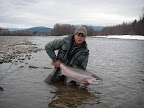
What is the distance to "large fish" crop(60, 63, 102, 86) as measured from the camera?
436 centimetres

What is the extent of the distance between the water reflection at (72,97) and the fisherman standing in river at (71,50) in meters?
0.76

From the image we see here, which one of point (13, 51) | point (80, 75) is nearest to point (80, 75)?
point (80, 75)

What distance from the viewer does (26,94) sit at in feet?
13.9

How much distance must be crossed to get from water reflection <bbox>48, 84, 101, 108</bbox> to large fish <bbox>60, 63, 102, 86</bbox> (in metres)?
0.38

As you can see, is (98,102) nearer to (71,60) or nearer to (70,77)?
(70,77)

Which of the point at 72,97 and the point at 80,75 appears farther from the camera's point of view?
the point at 80,75

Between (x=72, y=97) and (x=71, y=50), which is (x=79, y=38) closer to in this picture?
(x=71, y=50)

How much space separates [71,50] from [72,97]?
152cm

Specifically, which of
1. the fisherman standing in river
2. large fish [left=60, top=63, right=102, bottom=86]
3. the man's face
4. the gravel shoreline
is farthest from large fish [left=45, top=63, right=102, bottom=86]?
the gravel shoreline

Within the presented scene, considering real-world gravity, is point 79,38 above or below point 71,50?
above

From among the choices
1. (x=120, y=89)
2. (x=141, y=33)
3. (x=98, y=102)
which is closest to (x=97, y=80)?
(x=98, y=102)

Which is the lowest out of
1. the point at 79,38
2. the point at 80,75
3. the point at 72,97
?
the point at 72,97

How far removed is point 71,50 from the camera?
4926 mm

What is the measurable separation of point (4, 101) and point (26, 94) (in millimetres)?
663
